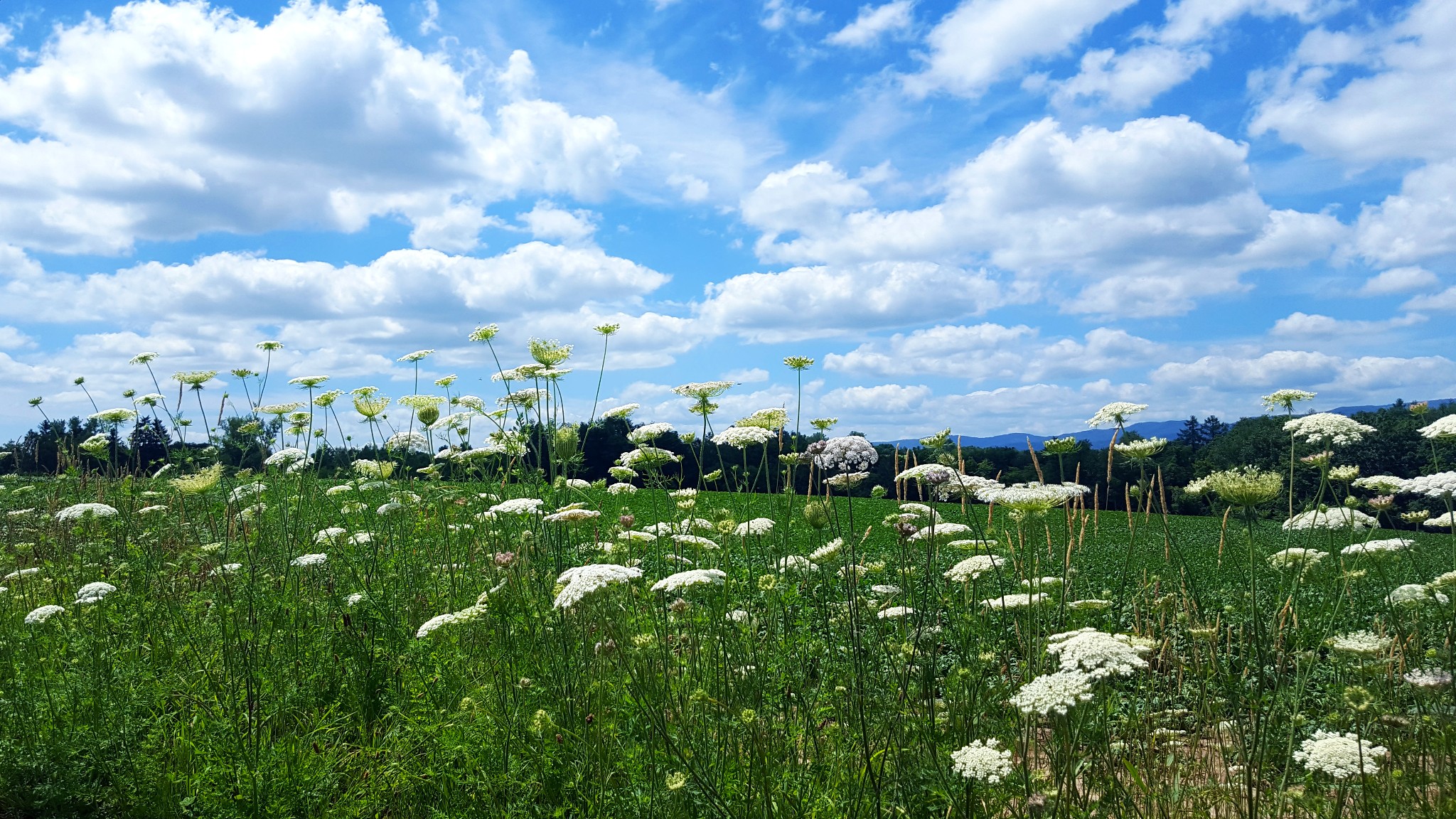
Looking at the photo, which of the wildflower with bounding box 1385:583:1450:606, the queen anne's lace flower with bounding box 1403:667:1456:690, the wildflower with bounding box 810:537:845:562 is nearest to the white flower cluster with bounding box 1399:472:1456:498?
the wildflower with bounding box 1385:583:1450:606

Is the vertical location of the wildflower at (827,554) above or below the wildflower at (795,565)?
above

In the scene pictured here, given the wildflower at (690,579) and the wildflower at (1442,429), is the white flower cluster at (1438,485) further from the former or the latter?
the wildflower at (690,579)

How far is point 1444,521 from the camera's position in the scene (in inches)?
204

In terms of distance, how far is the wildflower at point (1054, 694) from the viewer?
2.61m

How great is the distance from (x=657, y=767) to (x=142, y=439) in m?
10.9

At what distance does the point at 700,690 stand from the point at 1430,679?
2.97 m

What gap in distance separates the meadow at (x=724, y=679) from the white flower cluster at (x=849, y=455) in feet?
0.07

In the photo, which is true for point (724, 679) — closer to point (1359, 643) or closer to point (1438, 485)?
point (1359, 643)

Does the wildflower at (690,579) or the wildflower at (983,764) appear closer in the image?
the wildflower at (983,764)

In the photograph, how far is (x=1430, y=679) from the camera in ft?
10.6

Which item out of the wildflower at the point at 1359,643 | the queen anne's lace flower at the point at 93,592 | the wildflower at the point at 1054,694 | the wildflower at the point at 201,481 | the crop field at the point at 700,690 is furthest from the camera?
the wildflower at the point at 201,481

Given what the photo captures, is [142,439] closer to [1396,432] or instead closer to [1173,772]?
[1173,772]

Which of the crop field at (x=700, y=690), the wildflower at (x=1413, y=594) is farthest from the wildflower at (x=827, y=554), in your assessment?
the wildflower at (x=1413, y=594)

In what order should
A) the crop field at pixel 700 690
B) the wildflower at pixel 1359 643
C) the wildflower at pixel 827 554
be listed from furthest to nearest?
the wildflower at pixel 827 554 < the wildflower at pixel 1359 643 < the crop field at pixel 700 690
